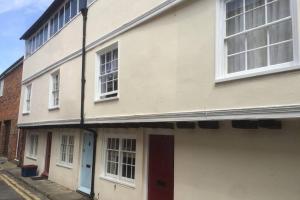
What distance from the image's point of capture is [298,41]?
204 inches

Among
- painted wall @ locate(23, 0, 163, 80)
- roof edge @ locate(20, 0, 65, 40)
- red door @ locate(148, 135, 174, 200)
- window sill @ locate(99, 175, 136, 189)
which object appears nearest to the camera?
red door @ locate(148, 135, 174, 200)

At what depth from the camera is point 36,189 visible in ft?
43.2

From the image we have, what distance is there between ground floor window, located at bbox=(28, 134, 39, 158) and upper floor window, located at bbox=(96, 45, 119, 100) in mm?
9055

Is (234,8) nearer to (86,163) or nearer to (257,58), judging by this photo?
(257,58)

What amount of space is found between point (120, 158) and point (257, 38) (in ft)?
19.1

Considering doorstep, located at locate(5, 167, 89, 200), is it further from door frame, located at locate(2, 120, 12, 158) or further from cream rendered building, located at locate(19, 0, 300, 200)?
door frame, located at locate(2, 120, 12, 158)

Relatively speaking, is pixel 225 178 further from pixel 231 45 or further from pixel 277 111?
pixel 231 45

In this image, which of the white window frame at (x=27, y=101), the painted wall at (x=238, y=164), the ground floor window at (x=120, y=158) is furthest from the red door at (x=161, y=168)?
the white window frame at (x=27, y=101)

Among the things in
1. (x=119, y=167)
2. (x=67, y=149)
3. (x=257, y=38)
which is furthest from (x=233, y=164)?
(x=67, y=149)

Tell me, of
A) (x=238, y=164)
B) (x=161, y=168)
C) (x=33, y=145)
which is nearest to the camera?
(x=238, y=164)

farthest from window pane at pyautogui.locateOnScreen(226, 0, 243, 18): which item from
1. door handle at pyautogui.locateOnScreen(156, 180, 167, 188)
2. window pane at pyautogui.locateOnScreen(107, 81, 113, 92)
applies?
window pane at pyautogui.locateOnScreen(107, 81, 113, 92)

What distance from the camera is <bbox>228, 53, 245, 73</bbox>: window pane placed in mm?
6244

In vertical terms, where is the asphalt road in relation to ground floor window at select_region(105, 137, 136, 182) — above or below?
below

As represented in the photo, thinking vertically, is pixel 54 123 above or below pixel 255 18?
below
